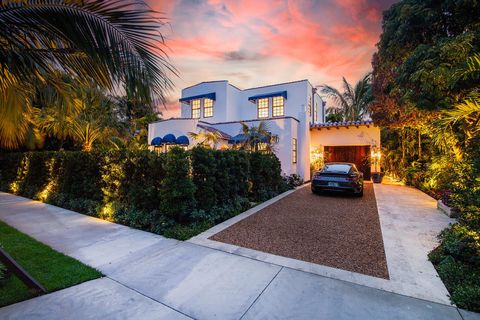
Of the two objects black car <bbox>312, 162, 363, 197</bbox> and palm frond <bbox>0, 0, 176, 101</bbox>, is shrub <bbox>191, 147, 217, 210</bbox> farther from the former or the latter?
black car <bbox>312, 162, 363, 197</bbox>

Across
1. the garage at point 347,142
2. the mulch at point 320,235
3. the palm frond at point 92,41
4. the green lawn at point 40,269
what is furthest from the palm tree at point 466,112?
the garage at point 347,142

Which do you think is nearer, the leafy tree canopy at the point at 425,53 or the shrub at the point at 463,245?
the shrub at the point at 463,245

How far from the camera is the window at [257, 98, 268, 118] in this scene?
18.6 m

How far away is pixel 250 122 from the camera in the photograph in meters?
14.9

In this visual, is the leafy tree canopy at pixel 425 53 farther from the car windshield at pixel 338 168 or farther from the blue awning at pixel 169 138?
the blue awning at pixel 169 138

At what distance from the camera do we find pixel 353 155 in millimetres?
16797

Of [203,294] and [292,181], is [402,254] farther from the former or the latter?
[292,181]

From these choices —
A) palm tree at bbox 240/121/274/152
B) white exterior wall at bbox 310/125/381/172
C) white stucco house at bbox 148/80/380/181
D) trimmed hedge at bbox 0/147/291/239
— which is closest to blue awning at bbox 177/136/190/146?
white stucco house at bbox 148/80/380/181

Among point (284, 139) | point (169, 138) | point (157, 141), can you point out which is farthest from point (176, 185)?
point (157, 141)

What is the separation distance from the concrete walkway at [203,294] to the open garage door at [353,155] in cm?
1512

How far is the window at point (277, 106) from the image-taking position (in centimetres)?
1811

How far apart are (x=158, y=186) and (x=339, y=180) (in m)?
7.39

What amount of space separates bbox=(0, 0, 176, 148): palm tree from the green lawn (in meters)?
2.70

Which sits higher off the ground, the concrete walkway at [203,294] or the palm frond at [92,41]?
the palm frond at [92,41]
